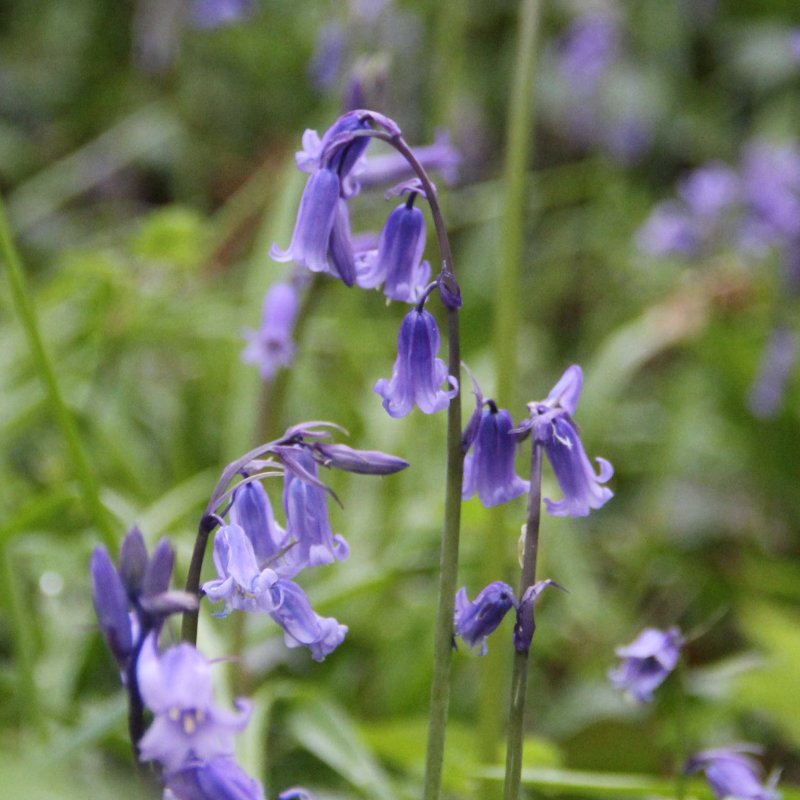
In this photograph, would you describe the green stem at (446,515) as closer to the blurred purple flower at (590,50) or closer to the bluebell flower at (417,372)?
the bluebell flower at (417,372)

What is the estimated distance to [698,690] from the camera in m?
2.61

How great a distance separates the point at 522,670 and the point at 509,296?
1.19 meters

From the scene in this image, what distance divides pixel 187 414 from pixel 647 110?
364 centimetres

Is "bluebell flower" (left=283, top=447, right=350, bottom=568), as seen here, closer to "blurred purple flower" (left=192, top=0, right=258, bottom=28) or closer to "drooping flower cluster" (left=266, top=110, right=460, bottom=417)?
"drooping flower cluster" (left=266, top=110, right=460, bottom=417)

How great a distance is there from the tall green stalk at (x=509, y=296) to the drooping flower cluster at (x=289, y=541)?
39.0 inches

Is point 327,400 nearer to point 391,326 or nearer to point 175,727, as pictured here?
point 391,326

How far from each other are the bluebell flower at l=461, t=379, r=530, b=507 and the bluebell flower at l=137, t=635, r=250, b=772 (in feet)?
1.42

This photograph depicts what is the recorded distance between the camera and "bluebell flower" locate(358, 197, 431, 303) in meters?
1.29

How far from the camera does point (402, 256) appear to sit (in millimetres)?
1304

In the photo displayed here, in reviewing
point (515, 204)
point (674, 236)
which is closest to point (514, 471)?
point (515, 204)

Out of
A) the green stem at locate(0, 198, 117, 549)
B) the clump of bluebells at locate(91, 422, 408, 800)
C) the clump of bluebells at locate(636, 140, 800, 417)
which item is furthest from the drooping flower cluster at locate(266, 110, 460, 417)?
the clump of bluebells at locate(636, 140, 800, 417)

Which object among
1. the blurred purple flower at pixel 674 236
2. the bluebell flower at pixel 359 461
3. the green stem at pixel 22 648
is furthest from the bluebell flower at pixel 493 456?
the blurred purple flower at pixel 674 236

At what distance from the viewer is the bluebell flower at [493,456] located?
127cm

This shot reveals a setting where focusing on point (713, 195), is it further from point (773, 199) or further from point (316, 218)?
point (316, 218)
